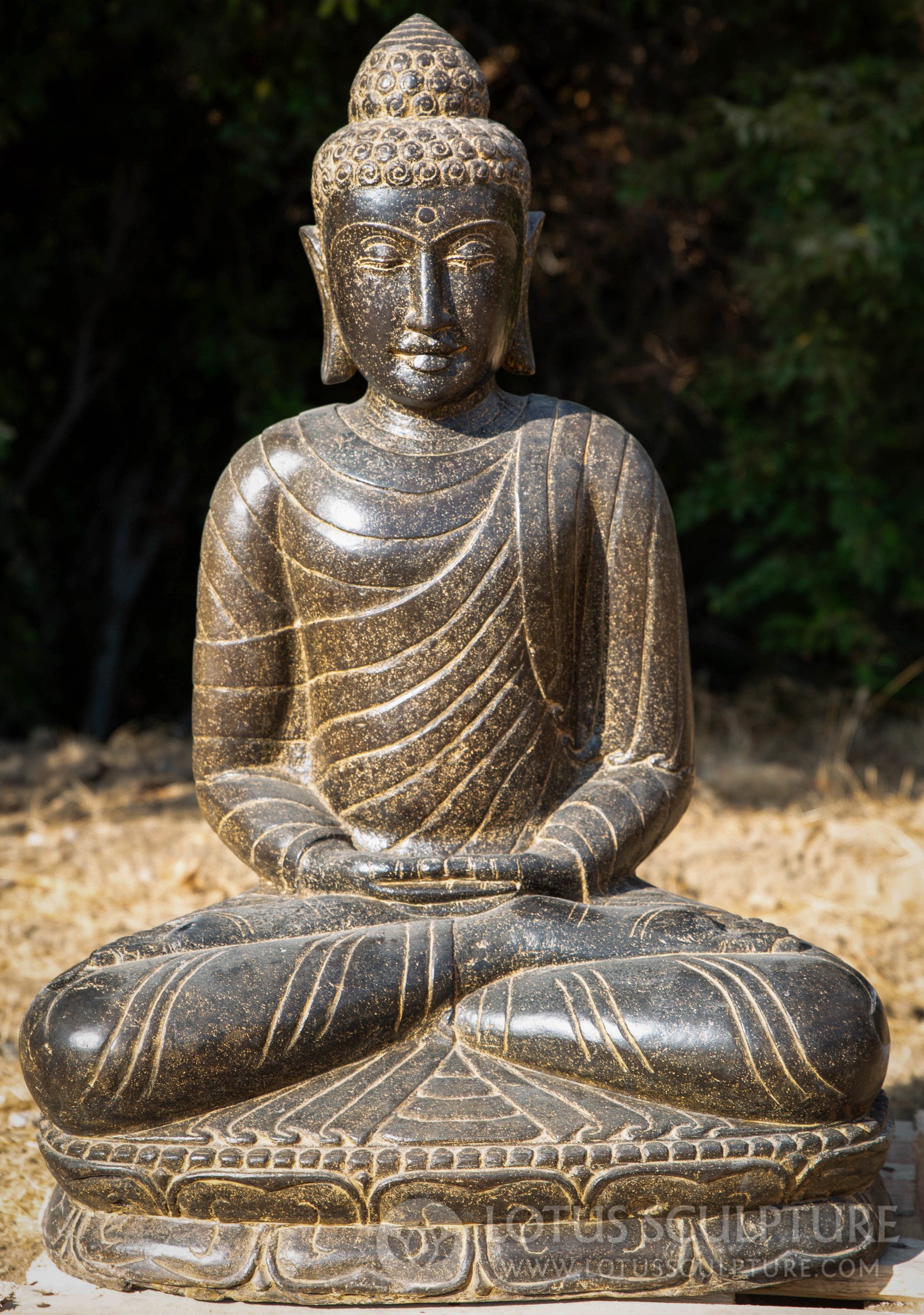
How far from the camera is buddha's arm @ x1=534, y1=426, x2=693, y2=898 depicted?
3287 mm

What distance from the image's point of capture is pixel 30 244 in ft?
24.0

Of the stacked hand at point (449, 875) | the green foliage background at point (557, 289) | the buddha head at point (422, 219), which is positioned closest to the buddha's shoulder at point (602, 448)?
the buddha head at point (422, 219)

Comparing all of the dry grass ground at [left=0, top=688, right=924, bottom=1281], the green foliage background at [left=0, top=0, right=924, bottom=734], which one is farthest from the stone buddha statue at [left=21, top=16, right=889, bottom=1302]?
the green foliage background at [left=0, top=0, right=924, bottom=734]

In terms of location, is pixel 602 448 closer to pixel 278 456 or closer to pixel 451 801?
pixel 278 456

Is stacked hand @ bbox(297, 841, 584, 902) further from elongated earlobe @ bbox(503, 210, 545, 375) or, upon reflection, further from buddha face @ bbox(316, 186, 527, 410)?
elongated earlobe @ bbox(503, 210, 545, 375)

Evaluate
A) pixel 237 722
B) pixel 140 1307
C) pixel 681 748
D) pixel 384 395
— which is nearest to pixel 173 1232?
pixel 140 1307

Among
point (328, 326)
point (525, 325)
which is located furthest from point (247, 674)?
point (525, 325)

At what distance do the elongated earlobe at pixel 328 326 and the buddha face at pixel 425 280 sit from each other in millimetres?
72

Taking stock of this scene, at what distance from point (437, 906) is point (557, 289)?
516 centimetres

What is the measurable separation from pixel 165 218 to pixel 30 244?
29.1 inches

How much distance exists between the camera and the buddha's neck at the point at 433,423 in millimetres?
3270

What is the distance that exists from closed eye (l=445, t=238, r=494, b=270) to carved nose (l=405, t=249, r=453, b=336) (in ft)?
0.14

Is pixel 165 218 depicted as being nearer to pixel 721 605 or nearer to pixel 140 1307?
pixel 721 605

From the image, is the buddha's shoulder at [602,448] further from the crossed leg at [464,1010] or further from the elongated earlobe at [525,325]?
the crossed leg at [464,1010]
